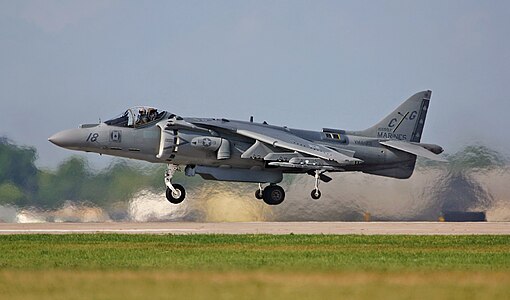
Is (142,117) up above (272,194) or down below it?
above

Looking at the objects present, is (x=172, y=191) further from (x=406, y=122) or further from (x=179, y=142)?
(x=406, y=122)

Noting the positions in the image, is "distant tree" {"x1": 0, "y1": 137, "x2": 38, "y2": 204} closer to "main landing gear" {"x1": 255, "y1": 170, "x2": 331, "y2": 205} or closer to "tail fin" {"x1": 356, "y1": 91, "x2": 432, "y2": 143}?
"main landing gear" {"x1": 255, "y1": 170, "x2": 331, "y2": 205}

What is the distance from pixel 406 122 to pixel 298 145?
17.8 feet

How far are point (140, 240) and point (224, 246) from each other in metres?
2.51

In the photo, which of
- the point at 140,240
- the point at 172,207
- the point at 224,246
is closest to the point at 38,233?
the point at 140,240

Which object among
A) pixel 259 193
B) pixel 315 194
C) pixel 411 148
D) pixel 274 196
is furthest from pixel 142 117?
pixel 411 148

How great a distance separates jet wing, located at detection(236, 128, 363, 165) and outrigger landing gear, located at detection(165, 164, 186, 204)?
2.43 meters

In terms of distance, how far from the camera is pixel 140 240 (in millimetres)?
24484

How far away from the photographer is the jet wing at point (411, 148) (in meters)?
35.9

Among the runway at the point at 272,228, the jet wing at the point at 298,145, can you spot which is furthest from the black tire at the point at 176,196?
the runway at the point at 272,228

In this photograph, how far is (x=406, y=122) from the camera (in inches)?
1508

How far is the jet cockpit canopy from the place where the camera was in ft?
110

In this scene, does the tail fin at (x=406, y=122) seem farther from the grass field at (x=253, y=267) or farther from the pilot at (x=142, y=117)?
the grass field at (x=253, y=267)

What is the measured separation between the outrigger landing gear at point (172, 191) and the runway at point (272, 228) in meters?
2.93
